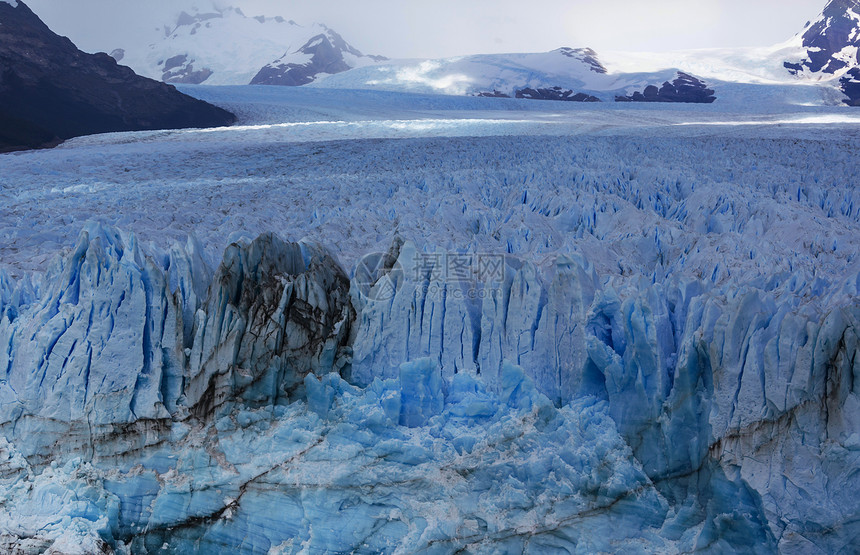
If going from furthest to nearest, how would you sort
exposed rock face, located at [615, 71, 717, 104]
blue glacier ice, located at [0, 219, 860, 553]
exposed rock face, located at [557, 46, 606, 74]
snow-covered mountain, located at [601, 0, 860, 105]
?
exposed rock face, located at [557, 46, 606, 74] → snow-covered mountain, located at [601, 0, 860, 105] → exposed rock face, located at [615, 71, 717, 104] → blue glacier ice, located at [0, 219, 860, 553]

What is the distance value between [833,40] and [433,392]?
28.1 meters

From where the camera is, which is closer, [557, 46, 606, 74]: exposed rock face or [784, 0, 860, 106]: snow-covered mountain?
[784, 0, 860, 106]: snow-covered mountain

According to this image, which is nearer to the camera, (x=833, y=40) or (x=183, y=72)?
(x=833, y=40)

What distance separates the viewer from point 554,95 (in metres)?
24.4

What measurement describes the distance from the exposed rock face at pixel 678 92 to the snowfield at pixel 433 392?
58.7ft

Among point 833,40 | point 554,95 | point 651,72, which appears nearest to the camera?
point 554,95

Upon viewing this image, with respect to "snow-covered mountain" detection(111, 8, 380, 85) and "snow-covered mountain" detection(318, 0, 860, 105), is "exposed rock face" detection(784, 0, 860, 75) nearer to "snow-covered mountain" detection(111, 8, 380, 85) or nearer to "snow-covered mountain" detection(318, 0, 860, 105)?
"snow-covered mountain" detection(318, 0, 860, 105)

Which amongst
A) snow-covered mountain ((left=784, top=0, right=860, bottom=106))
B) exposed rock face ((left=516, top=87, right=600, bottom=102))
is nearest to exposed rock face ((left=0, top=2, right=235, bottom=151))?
exposed rock face ((left=516, top=87, right=600, bottom=102))

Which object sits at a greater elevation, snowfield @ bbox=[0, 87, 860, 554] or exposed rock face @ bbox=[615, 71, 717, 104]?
exposed rock face @ bbox=[615, 71, 717, 104]

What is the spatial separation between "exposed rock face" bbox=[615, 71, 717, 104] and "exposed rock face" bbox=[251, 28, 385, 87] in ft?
77.4

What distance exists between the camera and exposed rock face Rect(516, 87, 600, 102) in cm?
2332

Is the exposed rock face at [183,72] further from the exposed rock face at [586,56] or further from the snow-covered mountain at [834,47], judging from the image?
the snow-covered mountain at [834,47]

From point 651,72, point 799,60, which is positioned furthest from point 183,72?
point 799,60

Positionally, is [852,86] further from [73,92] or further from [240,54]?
[240,54]
